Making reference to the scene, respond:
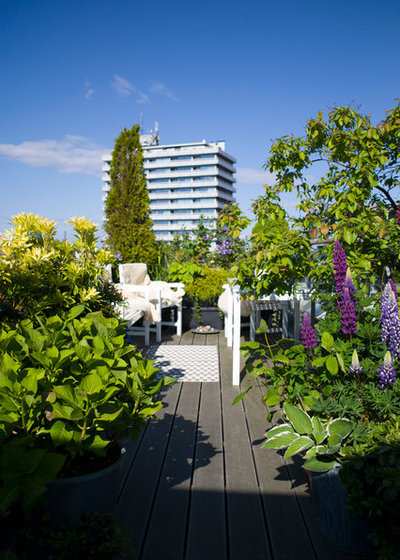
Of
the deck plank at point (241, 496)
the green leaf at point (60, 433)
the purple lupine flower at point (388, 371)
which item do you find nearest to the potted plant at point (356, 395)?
the purple lupine flower at point (388, 371)

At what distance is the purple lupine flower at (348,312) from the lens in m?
1.63

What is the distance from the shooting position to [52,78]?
7586 mm

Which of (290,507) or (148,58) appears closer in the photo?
(290,507)

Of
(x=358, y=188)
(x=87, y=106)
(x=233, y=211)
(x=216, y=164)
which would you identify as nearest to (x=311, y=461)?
(x=358, y=188)

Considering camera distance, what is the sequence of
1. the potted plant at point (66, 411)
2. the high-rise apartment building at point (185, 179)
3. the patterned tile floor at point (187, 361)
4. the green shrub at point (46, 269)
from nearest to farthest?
the potted plant at point (66, 411)
the green shrub at point (46, 269)
the patterned tile floor at point (187, 361)
the high-rise apartment building at point (185, 179)

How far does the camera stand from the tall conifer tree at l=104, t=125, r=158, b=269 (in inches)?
298

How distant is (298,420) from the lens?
1.52 meters

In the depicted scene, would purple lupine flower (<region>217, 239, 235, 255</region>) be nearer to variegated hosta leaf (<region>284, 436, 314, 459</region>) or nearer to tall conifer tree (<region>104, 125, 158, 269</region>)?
tall conifer tree (<region>104, 125, 158, 269</region>)

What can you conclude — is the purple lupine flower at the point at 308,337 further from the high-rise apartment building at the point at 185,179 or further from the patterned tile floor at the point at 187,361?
the high-rise apartment building at the point at 185,179

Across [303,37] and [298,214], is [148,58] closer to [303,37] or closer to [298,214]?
[303,37]

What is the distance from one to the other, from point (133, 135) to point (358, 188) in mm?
6374

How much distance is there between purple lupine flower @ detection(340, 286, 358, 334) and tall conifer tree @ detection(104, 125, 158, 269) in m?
6.06

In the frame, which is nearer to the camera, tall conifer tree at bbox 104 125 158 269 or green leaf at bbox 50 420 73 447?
green leaf at bbox 50 420 73 447

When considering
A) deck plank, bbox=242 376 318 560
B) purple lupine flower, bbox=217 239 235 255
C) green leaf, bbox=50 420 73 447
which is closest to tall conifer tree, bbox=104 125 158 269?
purple lupine flower, bbox=217 239 235 255
